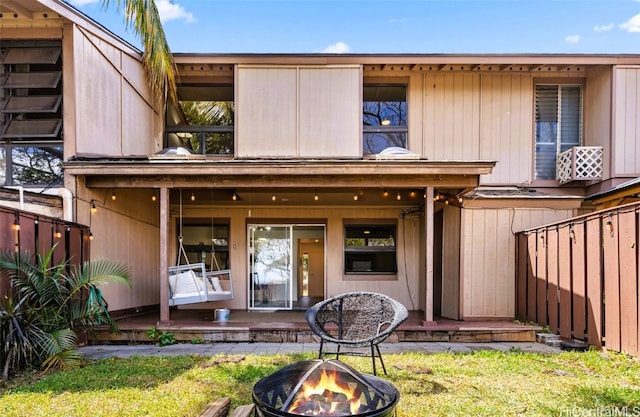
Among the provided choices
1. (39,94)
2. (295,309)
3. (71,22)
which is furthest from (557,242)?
(39,94)

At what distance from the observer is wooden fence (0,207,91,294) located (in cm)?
406

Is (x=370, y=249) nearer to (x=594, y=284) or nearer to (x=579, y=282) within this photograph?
(x=579, y=282)

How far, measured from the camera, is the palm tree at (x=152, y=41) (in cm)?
611

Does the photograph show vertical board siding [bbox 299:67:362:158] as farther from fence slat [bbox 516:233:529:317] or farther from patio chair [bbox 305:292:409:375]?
patio chair [bbox 305:292:409:375]

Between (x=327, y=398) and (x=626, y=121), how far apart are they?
8.36 metres

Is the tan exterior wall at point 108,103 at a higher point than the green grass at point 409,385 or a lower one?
higher

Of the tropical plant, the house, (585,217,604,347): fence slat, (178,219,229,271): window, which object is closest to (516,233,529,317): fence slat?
the house

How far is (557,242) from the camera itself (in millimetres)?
5227

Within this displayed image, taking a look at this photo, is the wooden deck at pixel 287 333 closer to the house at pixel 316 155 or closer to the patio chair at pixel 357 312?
the house at pixel 316 155

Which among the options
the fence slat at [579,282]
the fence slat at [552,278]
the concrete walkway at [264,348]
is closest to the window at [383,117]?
the fence slat at [552,278]

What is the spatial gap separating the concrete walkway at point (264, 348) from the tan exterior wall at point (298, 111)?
12.2 feet

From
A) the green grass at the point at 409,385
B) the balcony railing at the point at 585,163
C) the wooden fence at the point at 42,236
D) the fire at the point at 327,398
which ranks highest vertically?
the balcony railing at the point at 585,163

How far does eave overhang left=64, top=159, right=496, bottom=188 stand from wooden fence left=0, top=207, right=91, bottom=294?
0.88 m

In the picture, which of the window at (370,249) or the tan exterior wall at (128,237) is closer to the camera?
the tan exterior wall at (128,237)
